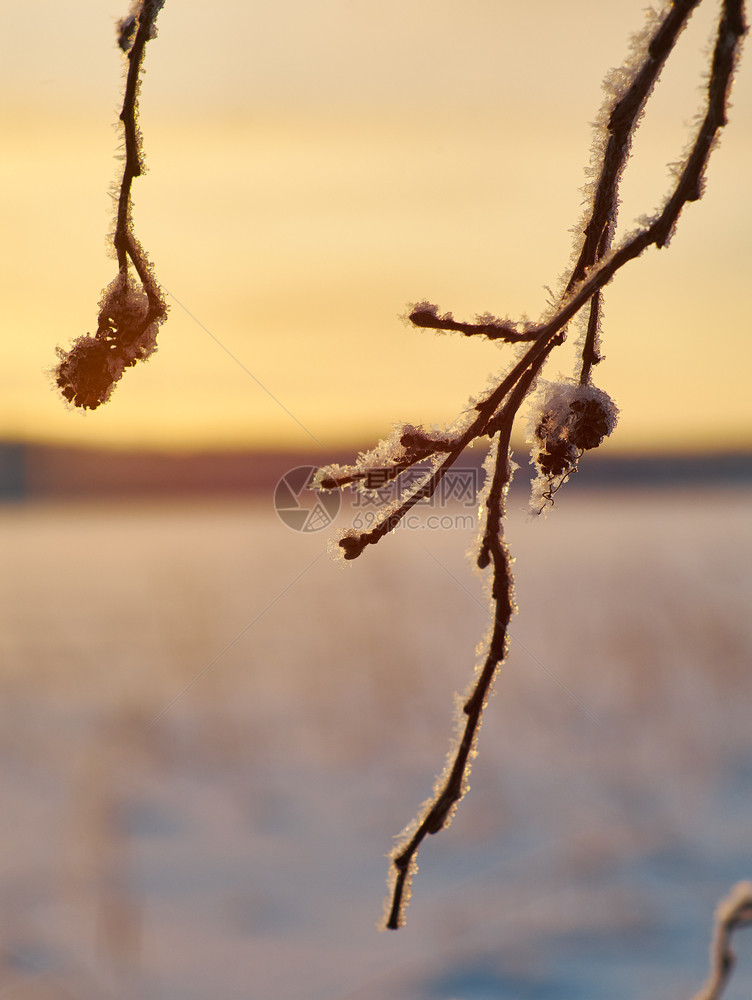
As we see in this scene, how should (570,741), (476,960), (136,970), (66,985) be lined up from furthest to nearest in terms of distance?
1. (570,741)
2. (476,960)
3. (136,970)
4. (66,985)

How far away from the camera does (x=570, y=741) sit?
24.6m

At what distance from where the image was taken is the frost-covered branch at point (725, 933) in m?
1.12

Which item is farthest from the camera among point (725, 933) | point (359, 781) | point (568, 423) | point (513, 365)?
point (359, 781)

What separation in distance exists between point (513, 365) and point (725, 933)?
0.88 meters

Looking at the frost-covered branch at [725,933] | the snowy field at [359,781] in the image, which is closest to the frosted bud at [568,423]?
the frost-covered branch at [725,933]

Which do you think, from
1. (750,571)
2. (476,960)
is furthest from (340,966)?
(750,571)

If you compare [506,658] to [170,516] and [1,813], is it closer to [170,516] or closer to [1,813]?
[1,813]

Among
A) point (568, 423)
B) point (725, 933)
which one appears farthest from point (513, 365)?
point (725, 933)

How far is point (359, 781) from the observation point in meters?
22.9

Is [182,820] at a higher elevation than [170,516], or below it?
below

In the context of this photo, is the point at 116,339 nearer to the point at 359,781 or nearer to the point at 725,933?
the point at 725,933

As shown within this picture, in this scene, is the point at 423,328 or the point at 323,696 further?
the point at 323,696

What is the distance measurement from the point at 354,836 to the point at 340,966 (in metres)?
5.40

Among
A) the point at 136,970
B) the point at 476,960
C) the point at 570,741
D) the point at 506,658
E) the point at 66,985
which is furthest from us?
the point at 570,741
